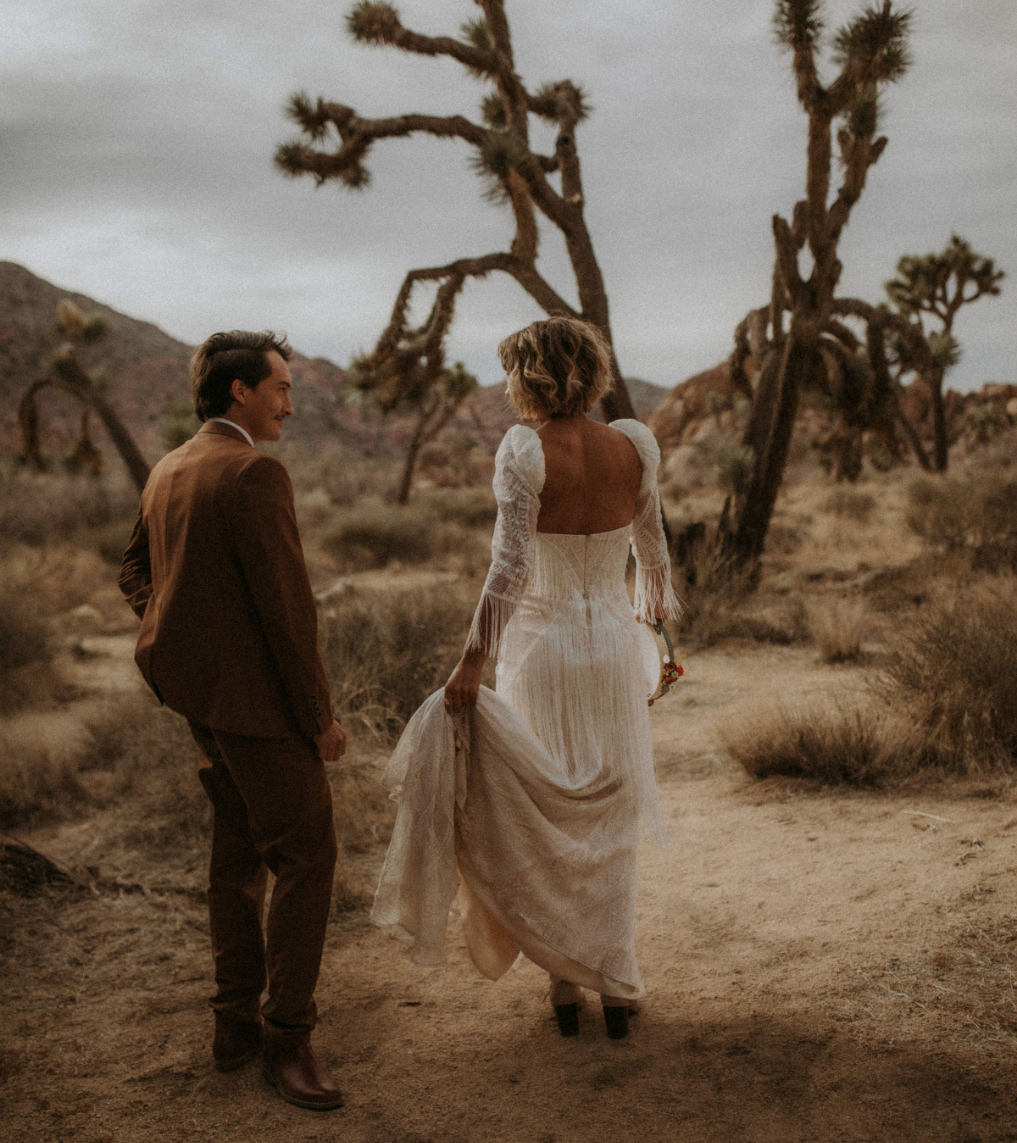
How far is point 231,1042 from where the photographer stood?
7.86 feet

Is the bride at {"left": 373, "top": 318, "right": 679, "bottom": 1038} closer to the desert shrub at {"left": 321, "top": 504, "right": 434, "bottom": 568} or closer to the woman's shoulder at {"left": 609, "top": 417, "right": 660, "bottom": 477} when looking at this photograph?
the woman's shoulder at {"left": 609, "top": 417, "right": 660, "bottom": 477}

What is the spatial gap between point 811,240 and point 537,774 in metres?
7.96

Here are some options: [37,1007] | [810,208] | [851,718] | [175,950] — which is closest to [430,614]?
[851,718]

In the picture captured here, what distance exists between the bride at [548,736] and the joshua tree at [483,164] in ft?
19.4

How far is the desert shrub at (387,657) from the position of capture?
520 cm

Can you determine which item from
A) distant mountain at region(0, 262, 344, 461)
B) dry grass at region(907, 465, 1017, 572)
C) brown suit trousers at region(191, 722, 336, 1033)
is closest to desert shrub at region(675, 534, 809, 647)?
dry grass at region(907, 465, 1017, 572)

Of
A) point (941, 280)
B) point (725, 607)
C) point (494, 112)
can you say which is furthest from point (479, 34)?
point (941, 280)

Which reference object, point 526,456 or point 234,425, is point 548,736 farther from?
point 234,425

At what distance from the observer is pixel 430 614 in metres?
6.65

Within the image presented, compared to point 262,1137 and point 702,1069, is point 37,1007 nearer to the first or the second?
point 262,1137

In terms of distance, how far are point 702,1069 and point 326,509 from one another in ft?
58.8

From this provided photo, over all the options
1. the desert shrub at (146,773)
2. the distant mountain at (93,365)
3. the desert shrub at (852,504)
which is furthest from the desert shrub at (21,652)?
the distant mountain at (93,365)

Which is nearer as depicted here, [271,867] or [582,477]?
[271,867]

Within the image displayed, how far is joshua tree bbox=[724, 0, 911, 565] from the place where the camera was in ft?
26.2
